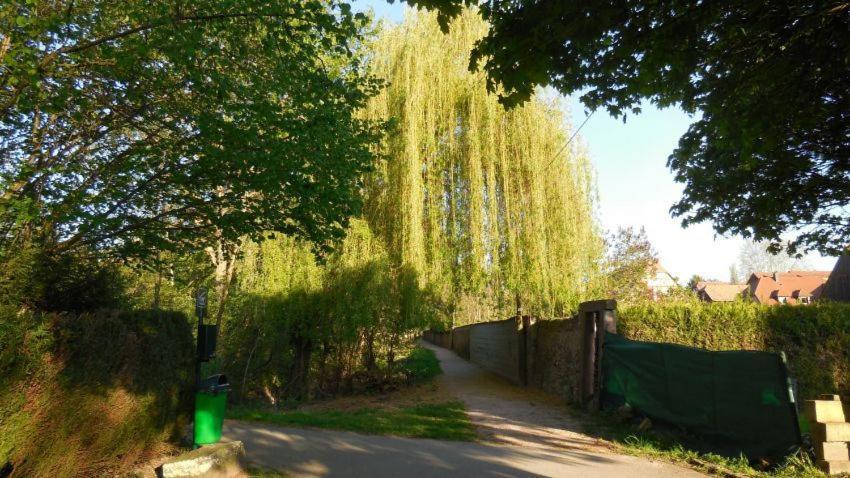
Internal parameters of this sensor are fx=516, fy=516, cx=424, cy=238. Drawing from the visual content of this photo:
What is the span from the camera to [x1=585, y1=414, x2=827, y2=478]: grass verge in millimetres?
6359

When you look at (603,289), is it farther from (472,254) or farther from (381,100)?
(381,100)

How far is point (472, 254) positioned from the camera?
14.6 m

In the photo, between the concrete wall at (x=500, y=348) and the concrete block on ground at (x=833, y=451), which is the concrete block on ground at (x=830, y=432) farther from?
the concrete wall at (x=500, y=348)

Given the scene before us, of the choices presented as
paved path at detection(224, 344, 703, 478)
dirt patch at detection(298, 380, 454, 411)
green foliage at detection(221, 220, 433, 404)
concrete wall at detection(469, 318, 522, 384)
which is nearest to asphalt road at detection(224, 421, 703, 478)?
paved path at detection(224, 344, 703, 478)

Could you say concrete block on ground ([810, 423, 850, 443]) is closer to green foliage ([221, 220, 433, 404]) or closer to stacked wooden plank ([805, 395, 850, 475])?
stacked wooden plank ([805, 395, 850, 475])

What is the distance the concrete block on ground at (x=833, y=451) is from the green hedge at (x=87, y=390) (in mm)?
7996

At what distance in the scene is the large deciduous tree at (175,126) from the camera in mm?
7199

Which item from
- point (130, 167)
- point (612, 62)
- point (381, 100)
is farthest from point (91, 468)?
point (381, 100)

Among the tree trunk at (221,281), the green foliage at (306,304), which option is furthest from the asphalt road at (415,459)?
the tree trunk at (221,281)

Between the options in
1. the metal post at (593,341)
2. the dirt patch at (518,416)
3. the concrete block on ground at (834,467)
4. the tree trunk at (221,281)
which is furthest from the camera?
the tree trunk at (221,281)

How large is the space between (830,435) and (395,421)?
270 inches

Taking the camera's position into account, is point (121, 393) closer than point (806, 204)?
Yes

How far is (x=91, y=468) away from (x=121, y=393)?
73 cm

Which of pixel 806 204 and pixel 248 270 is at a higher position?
pixel 806 204
